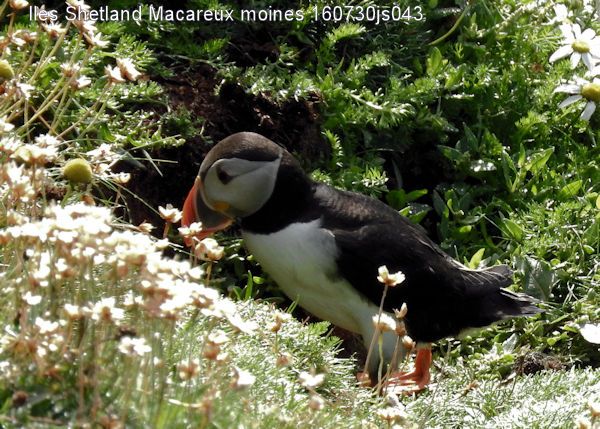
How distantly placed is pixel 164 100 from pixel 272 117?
1.93 ft

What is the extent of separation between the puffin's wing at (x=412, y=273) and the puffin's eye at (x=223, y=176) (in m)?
0.38

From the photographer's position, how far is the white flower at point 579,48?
613 centimetres

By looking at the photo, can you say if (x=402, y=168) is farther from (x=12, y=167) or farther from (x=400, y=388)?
(x=12, y=167)

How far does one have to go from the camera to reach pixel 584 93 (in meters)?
6.03

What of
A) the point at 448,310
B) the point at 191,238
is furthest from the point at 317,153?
the point at 191,238

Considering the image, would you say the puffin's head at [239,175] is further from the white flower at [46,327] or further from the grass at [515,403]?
the white flower at [46,327]

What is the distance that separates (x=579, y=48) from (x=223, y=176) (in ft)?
8.71

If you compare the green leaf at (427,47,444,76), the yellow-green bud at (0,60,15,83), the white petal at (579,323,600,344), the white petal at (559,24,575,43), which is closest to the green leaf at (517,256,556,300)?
the white petal at (579,323,600,344)

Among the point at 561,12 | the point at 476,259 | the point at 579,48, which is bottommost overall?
the point at 476,259

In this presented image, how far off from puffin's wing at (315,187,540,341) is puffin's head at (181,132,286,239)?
25 centimetres

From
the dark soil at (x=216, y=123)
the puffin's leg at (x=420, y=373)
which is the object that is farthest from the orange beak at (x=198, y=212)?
the puffin's leg at (x=420, y=373)

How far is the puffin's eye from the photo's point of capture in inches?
173

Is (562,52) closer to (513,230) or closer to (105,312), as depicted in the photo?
(513,230)

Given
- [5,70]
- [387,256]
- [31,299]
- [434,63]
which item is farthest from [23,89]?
[434,63]
